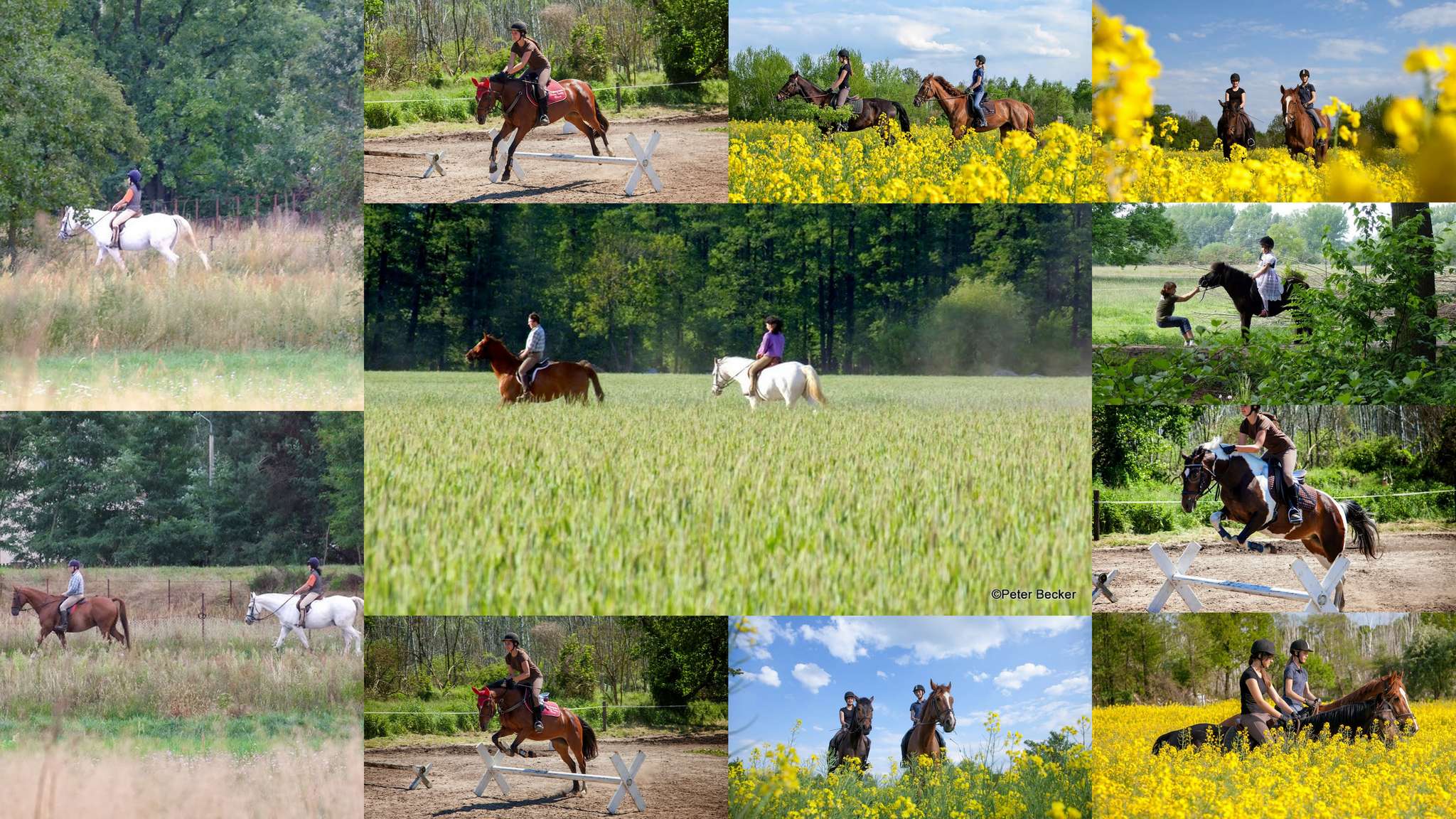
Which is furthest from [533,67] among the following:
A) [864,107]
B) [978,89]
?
[978,89]

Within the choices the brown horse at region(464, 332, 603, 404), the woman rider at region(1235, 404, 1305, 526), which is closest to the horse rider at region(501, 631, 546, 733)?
the brown horse at region(464, 332, 603, 404)

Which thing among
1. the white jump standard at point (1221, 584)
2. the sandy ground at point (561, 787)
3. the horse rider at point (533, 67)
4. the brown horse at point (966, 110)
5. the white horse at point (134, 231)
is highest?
the horse rider at point (533, 67)

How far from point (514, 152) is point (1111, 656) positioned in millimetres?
7470

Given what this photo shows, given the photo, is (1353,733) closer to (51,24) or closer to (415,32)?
(415,32)

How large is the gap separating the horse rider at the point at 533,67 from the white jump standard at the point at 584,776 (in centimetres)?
614

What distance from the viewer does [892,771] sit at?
11.4 m

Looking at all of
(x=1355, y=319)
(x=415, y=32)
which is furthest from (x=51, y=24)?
(x=1355, y=319)

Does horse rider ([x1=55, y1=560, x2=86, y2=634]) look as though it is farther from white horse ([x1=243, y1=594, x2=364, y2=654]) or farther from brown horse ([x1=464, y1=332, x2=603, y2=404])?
brown horse ([x1=464, y1=332, x2=603, y2=404])

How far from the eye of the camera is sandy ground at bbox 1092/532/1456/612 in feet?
37.6

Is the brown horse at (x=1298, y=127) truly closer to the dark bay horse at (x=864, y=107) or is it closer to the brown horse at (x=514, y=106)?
Answer: the dark bay horse at (x=864, y=107)

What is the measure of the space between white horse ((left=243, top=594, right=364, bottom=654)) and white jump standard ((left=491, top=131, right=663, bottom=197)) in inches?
179

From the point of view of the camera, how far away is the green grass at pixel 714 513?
36.1ft

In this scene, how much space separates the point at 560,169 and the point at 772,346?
2.84 meters

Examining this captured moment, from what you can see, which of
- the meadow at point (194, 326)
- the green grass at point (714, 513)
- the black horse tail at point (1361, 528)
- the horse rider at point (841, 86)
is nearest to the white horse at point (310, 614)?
the green grass at point (714, 513)
